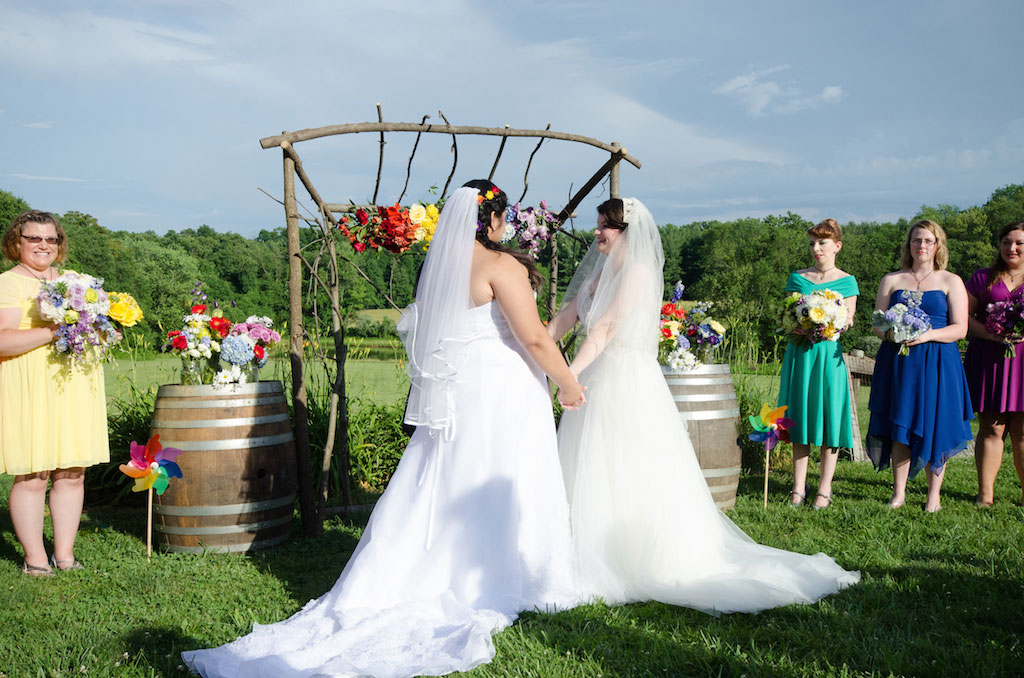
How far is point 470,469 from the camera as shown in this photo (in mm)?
3396

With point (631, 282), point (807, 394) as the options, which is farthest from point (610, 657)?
point (807, 394)

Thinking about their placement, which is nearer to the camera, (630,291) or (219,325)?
(630,291)

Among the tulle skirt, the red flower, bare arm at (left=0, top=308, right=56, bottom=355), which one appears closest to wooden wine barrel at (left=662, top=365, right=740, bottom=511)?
the tulle skirt

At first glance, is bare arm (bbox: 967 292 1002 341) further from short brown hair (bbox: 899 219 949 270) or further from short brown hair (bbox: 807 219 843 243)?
short brown hair (bbox: 807 219 843 243)

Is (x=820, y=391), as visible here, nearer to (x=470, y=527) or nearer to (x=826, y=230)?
(x=826, y=230)

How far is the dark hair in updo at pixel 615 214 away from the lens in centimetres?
397

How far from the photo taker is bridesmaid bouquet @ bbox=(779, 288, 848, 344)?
499 centimetres

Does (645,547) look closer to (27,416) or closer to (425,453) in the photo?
(425,453)

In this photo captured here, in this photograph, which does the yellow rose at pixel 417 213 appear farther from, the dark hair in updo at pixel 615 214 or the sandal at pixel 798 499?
the sandal at pixel 798 499

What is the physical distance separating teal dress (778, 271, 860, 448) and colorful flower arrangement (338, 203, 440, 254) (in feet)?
8.70

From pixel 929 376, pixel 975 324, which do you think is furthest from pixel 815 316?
pixel 975 324

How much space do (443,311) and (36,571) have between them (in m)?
2.88

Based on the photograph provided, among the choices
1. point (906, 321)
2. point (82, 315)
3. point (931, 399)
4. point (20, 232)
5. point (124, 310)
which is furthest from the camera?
point (931, 399)

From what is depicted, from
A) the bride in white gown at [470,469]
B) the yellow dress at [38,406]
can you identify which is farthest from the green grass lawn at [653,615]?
the yellow dress at [38,406]
